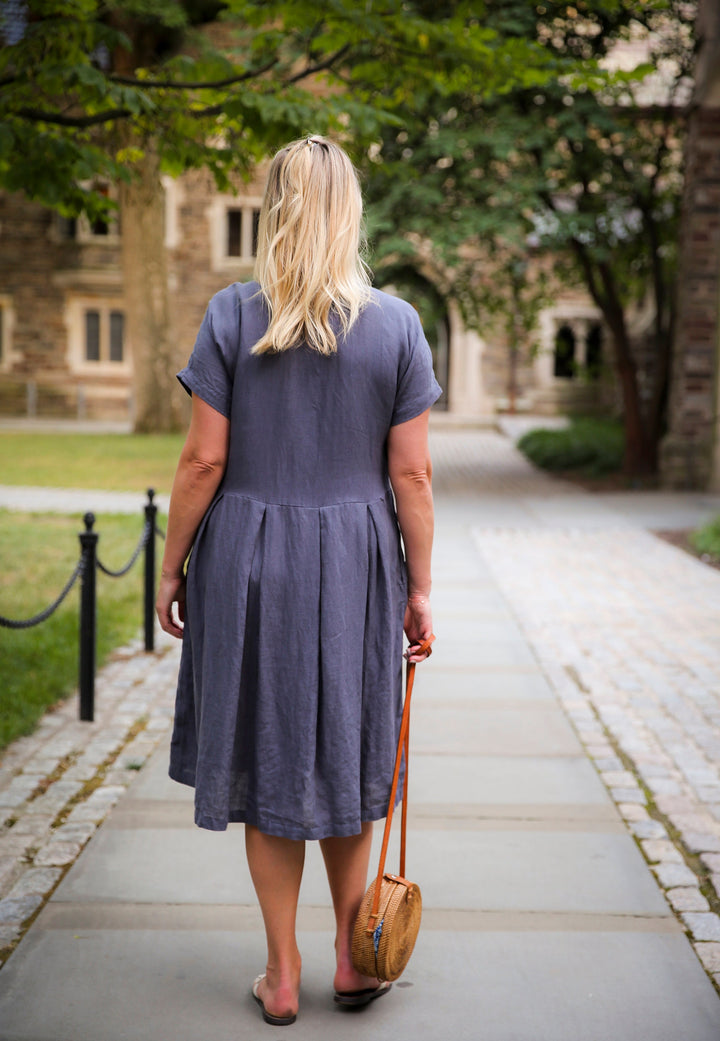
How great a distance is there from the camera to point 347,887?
268 centimetres

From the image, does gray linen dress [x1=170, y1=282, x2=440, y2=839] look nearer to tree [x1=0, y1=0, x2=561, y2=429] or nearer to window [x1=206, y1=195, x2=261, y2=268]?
tree [x1=0, y1=0, x2=561, y2=429]

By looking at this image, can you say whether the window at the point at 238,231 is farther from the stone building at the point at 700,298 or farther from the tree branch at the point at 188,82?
the tree branch at the point at 188,82

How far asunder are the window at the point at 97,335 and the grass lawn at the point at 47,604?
20.7 meters

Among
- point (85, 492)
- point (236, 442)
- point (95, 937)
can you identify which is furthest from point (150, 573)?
point (85, 492)

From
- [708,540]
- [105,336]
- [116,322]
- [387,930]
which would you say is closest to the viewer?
[387,930]

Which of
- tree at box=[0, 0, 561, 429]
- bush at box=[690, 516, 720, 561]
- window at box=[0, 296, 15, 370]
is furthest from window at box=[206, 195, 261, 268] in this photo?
tree at box=[0, 0, 561, 429]

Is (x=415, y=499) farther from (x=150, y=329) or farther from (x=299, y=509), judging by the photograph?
(x=150, y=329)

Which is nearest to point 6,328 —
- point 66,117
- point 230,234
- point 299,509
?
point 230,234

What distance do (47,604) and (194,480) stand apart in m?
5.44

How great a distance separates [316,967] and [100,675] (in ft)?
11.4

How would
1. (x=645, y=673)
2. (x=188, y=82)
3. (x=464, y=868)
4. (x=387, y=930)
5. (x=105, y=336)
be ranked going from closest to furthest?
(x=387, y=930) < (x=464, y=868) < (x=188, y=82) < (x=645, y=673) < (x=105, y=336)

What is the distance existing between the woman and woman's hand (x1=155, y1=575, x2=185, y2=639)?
0.07m

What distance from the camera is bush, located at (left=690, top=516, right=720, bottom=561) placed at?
10.2 meters

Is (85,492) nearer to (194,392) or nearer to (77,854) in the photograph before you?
(77,854)
